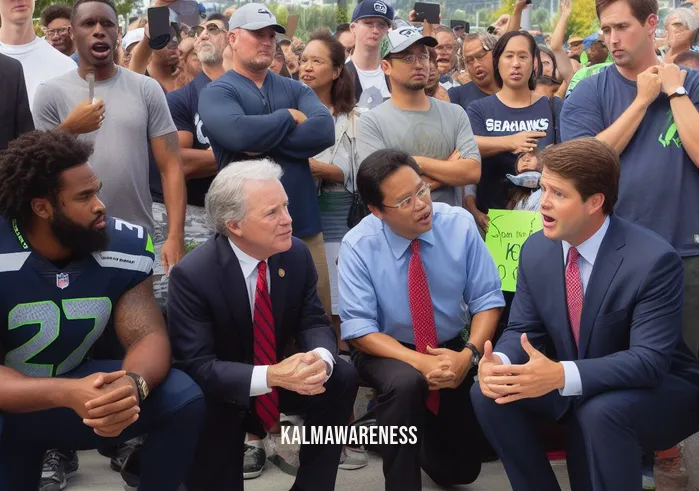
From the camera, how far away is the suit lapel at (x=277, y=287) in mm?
4434

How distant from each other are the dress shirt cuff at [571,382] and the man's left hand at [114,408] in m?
1.65

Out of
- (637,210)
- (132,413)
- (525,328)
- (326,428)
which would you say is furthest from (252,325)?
(637,210)

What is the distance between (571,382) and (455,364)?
2.57ft

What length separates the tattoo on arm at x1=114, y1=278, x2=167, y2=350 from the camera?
4.07m

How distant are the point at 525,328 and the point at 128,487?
2.01 meters

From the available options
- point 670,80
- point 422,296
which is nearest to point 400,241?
point 422,296

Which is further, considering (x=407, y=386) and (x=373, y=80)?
(x=373, y=80)

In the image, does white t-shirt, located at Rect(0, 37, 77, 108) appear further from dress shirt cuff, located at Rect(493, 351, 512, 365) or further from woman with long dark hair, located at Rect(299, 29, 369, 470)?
dress shirt cuff, located at Rect(493, 351, 512, 365)

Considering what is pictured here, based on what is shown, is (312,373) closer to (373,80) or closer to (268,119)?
(268,119)

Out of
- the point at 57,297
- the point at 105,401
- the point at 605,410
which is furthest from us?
the point at 57,297

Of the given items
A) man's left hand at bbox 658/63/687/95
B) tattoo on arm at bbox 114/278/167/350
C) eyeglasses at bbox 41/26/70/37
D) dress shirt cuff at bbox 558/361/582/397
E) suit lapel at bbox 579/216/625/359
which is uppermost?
man's left hand at bbox 658/63/687/95

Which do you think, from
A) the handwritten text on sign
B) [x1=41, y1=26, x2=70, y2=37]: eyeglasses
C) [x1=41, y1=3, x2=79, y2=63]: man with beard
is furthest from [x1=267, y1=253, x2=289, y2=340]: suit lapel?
[x1=41, y1=26, x2=70, y2=37]: eyeglasses

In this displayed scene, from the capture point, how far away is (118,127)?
5.08 metres

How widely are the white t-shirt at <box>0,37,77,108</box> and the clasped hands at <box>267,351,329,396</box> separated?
2419mm
